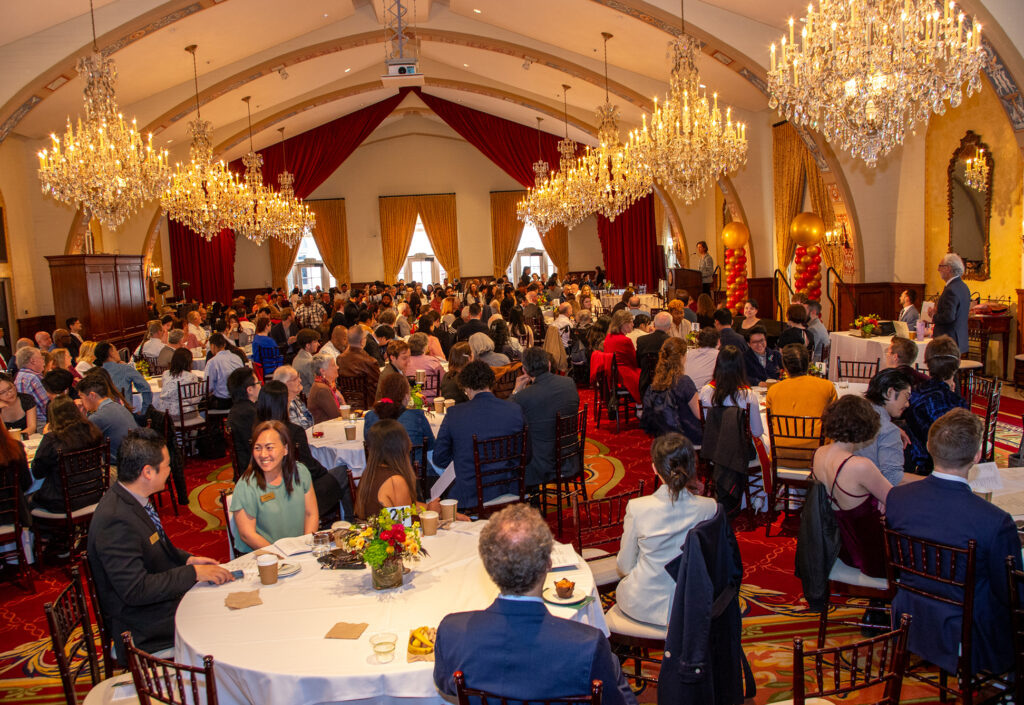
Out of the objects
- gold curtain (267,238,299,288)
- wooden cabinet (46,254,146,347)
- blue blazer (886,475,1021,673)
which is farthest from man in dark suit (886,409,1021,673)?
gold curtain (267,238,299,288)

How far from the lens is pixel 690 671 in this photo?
2.86m

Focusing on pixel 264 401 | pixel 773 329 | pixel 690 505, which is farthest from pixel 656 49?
pixel 690 505

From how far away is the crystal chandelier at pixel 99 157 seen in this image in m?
8.12

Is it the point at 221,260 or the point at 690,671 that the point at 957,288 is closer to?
the point at 690,671

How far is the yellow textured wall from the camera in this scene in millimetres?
9953

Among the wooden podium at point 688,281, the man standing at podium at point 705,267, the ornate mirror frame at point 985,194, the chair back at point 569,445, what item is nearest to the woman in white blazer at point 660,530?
the chair back at point 569,445

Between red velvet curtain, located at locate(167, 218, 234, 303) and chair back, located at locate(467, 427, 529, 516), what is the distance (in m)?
17.6

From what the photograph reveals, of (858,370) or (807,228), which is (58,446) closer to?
(858,370)

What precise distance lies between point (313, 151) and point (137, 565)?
65.8ft

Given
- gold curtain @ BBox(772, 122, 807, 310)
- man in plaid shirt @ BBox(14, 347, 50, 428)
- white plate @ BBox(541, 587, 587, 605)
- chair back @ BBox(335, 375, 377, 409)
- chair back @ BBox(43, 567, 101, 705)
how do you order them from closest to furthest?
1. chair back @ BBox(43, 567, 101, 705)
2. white plate @ BBox(541, 587, 587, 605)
3. man in plaid shirt @ BBox(14, 347, 50, 428)
4. chair back @ BBox(335, 375, 377, 409)
5. gold curtain @ BBox(772, 122, 807, 310)

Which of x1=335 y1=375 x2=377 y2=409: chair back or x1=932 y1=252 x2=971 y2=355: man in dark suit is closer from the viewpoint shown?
x1=335 y1=375 x2=377 y2=409: chair back

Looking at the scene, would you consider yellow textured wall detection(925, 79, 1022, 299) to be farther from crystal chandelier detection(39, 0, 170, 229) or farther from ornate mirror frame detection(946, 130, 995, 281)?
crystal chandelier detection(39, 0, 170, 229)

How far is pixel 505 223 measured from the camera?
81.5 feet

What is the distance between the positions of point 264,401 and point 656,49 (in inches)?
399
